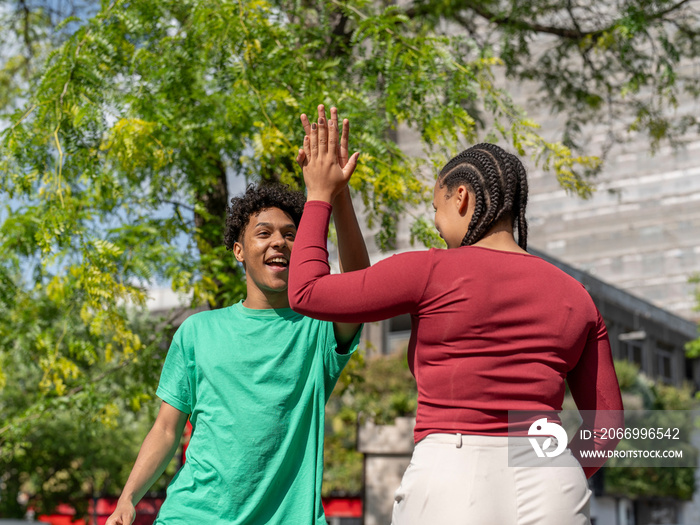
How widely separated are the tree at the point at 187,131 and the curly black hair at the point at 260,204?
4.52 feet

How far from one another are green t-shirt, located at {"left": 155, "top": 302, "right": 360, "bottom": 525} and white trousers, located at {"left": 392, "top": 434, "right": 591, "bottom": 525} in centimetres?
73

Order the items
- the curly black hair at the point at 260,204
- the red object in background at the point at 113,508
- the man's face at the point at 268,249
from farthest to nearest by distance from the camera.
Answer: the red object in background at the point at 113,508 < the curly black hair at the point at 260,204 < the man's face at the point at 268,249

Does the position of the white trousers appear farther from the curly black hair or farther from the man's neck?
the curly black hair

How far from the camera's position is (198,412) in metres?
2.68

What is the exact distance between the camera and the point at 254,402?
258cm

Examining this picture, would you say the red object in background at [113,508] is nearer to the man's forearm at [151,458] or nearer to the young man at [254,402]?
the man's forearm at [151,458]

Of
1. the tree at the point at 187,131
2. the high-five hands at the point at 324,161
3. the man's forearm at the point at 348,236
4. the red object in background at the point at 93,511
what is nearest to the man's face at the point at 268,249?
the man's forearm at the point at 348,236

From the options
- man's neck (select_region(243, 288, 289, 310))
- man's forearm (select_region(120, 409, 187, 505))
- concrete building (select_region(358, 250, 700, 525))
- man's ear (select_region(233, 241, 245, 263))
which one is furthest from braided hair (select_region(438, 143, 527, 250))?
concrete building (select_region(358, 250, 700, 525))

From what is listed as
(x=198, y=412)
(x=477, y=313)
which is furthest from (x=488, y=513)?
(x=198, y=412)

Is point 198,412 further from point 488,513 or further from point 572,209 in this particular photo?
point 572,209

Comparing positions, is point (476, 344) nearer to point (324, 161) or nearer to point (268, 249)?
point (324, 161)

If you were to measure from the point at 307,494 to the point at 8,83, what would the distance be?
7274 mm

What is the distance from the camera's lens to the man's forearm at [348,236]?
228 cm

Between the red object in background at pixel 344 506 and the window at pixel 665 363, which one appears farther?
the window at pixel 665 363
